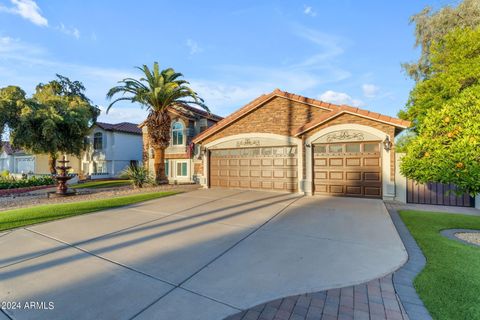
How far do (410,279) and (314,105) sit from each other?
33.1 ft

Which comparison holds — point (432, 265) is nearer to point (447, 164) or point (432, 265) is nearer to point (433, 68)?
point (447, 164)

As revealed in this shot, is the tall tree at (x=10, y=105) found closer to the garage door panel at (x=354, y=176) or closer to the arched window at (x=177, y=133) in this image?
the arched window at (x=177, y=133)

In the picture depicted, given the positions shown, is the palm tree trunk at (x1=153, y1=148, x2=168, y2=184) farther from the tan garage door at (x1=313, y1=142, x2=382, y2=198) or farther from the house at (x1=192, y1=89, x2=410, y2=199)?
the tan garage door at (x1=313, y1=142, x2=382, y2=198)

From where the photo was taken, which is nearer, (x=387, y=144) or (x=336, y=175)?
(x=387, y=144)

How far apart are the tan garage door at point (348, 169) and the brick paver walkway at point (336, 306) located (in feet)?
26.5

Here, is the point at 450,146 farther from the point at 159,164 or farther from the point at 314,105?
the point at 159,164

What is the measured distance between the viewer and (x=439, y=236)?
18.2 feet

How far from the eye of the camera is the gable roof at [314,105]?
10008 millimetres

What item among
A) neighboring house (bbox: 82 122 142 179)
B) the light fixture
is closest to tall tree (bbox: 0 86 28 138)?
neighboring house (bbox: 82 122 142 179)

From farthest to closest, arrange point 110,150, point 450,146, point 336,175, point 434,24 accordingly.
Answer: point 110,150, point 434,24, point 336,175, point 450,146

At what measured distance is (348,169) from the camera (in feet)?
35.4

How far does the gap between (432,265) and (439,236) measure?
2220 mm

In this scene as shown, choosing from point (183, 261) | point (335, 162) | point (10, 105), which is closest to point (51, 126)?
point (10, 105)

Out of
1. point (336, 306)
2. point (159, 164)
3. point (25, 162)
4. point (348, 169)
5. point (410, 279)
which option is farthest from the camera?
point (25, 162)
